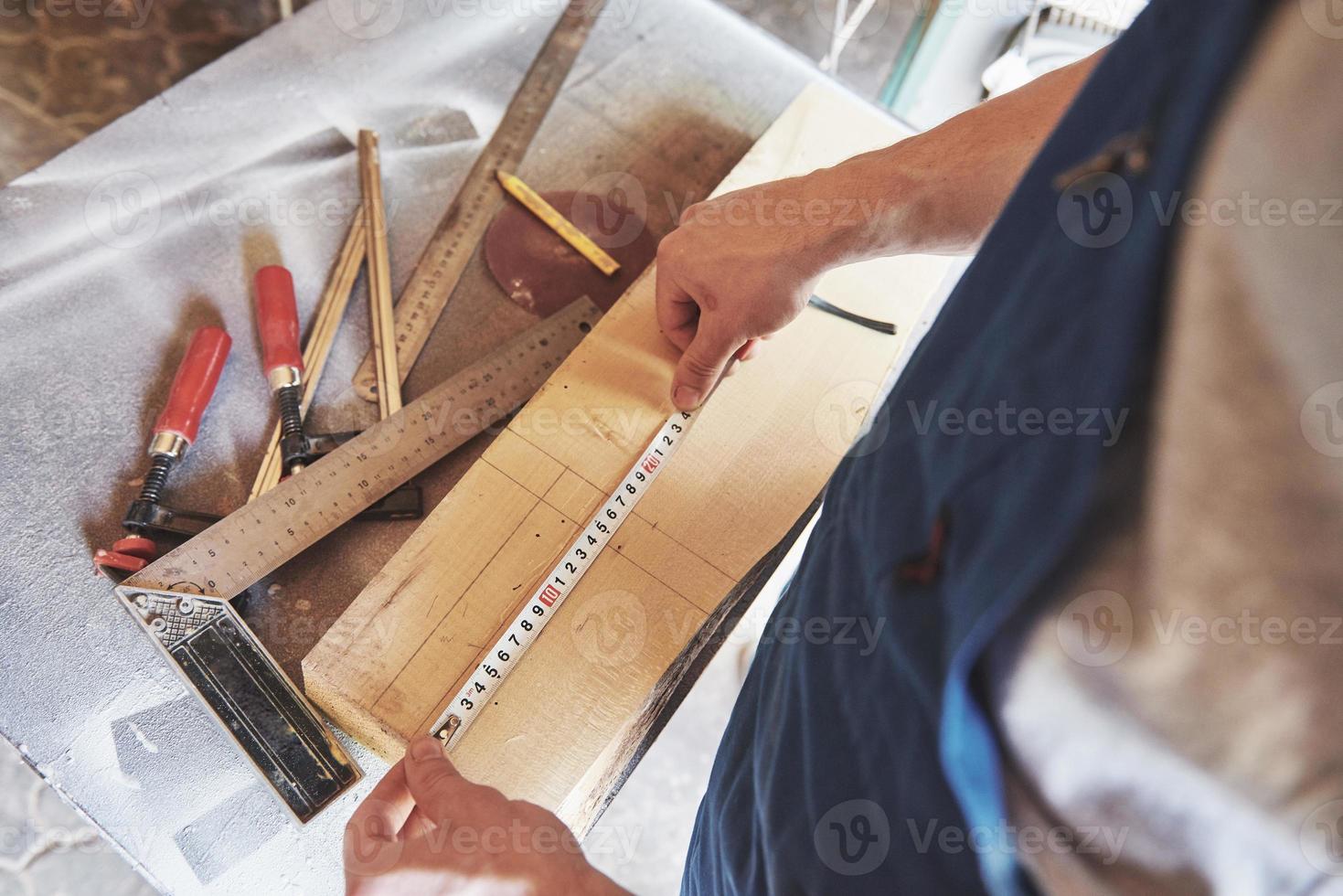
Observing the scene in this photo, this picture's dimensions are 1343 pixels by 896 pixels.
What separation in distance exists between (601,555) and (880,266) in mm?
765

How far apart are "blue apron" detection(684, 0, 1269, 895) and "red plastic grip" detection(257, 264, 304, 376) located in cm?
99

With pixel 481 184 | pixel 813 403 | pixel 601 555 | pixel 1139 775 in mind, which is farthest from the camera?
pixel 481 184

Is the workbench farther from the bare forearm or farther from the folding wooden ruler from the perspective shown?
the bare forearm

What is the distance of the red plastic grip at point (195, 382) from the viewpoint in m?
1.32

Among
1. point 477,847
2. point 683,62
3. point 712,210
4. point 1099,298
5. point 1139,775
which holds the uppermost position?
point 683,62

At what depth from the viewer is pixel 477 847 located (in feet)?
2.76

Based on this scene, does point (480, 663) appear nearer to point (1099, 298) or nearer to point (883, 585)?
point (883, 585)

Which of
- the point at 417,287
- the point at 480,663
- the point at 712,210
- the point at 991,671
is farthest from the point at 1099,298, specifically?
the point at 417,287

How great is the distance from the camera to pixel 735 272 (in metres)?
1.17

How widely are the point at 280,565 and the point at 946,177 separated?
1098 millimetres

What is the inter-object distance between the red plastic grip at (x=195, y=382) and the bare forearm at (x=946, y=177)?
3.32 feet

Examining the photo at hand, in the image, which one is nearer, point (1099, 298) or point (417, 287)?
point (1099, 298)

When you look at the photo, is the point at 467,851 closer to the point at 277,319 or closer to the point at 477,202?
the point at 277,319

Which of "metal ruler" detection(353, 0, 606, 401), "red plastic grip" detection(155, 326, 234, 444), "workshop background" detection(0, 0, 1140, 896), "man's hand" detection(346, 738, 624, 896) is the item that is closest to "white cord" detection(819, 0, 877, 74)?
"workshop background" detection(0, 0, 1140, 896)
